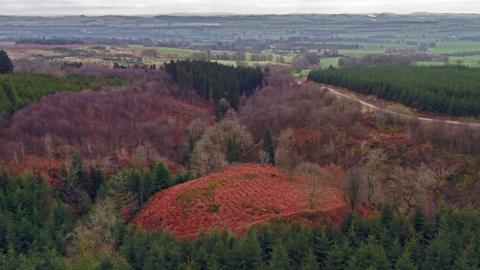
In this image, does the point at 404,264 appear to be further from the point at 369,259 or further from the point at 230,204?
the point at 230,204

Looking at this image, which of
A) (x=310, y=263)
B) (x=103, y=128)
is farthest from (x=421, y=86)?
(x=310, y=263)

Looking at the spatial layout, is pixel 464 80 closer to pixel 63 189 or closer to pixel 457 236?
pixel 457 236

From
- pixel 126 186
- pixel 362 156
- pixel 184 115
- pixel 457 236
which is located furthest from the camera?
pixel 184 115

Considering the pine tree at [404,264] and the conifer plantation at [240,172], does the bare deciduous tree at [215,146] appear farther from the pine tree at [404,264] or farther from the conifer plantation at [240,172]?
the pine tree at [404,264]

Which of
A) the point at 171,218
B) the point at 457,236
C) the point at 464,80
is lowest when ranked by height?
the point at 171,218

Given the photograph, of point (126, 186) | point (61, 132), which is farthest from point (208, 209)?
point (61, 132)

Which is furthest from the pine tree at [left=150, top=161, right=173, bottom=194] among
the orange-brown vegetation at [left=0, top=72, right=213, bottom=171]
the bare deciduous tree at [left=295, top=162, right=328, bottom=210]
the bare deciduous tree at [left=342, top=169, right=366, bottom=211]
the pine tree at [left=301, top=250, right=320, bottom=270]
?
the pine tree at [left=301, top=250, right=320, bottom=270]

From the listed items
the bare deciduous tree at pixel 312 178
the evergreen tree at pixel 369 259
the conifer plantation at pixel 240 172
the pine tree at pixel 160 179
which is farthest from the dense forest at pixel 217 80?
the evergreen tree at pixel 369 259
